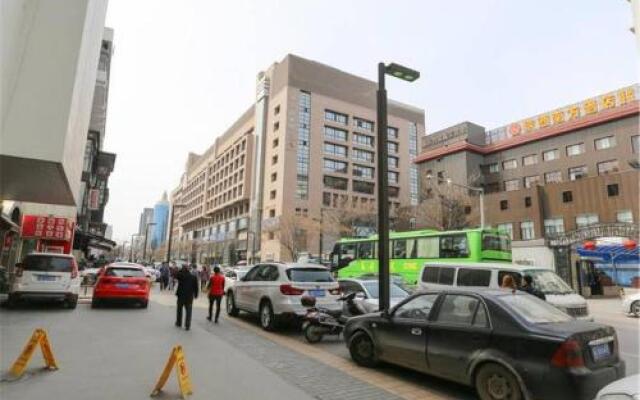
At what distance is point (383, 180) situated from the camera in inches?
383

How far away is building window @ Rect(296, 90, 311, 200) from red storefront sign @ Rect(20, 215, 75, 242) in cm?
4490

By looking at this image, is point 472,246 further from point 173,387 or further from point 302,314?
point 173,387

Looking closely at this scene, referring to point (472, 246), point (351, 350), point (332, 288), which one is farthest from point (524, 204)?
point (351, 350)

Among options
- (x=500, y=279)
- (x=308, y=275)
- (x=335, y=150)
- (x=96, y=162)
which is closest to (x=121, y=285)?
(x=308, y=275)

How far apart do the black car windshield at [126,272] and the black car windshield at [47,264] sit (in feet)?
4.45

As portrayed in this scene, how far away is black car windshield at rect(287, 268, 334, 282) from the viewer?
36.3 feet

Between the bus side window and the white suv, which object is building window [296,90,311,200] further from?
the white suv

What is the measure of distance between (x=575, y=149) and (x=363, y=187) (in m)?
35.2

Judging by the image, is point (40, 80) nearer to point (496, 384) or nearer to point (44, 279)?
point (44, 279)

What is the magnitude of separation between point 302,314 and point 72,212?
2923cm

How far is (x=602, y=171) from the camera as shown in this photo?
48625 mm

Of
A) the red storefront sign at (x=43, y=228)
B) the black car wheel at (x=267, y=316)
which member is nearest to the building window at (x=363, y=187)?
the red storefront sign at (x=43, y=228)

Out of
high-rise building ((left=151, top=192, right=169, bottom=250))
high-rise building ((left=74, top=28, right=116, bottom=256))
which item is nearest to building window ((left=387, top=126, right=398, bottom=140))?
high-rise building ((left=74, top=28, right=116, bottom=256))

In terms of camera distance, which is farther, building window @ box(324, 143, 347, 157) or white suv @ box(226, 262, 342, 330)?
building window @ box(324, 143, 347, 157)
